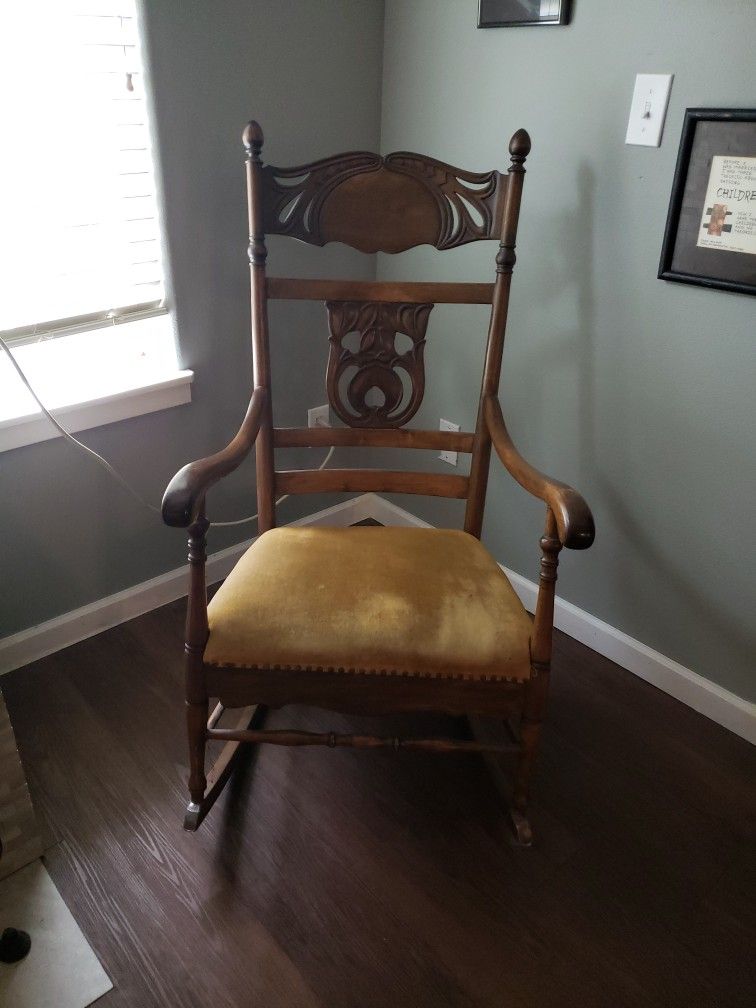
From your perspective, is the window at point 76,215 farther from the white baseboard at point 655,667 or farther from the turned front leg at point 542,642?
the white baseboard at point 655,667

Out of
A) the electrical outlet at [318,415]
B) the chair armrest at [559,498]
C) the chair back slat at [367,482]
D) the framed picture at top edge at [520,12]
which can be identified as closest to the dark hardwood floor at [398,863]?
the chair back slat at [367,482]

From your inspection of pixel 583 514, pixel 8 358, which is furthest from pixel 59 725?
pixel 583 514

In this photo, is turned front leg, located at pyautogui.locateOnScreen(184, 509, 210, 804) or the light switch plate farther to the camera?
the light switch plate

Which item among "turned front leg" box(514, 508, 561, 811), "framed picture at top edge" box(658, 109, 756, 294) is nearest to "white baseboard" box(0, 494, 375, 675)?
"turned front leg" box(514, 508, 561, 811)

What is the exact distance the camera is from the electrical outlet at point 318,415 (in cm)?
207

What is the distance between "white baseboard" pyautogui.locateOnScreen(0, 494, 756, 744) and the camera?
1.64 metres

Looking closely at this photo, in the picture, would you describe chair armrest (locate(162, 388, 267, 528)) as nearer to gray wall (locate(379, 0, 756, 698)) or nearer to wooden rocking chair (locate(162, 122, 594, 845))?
wooden rocking chair (locate(162, 122, 594, 845))

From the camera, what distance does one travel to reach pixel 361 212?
56.6 inches

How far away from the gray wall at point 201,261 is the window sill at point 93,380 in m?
0.04

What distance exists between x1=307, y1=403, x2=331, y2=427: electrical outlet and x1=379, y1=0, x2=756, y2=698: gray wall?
409 millimetres

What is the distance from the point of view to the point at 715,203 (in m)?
1.36

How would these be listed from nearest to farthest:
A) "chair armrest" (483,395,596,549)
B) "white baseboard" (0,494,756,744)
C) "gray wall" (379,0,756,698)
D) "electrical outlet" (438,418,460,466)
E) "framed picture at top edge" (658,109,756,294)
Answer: "chair armrest" (483,395,596,549) → "framed picture at top edge" (658,109,756,294) → "gray wall" (379,0,756,698) → "white baseboard" (0,494,756,744) → "electrical outlet" (438,418,460,466)

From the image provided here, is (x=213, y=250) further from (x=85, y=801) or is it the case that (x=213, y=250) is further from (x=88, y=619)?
(x=85, y=801)

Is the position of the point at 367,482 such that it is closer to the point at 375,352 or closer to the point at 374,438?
the point at 374,438
